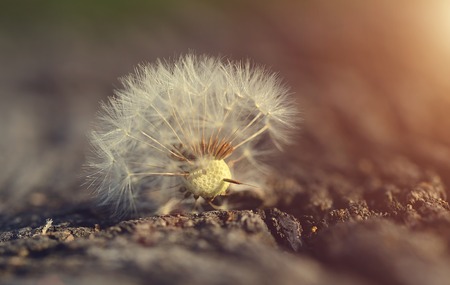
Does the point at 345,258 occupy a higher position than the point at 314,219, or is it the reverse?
the point at 314,219

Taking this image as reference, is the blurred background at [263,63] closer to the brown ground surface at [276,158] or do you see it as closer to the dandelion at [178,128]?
the brown ground surface at [276,158]

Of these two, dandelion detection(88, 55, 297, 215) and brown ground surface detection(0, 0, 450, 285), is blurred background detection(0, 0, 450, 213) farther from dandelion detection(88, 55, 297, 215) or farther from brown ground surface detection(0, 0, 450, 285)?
dandelion detection(88, 55, 297, 215)

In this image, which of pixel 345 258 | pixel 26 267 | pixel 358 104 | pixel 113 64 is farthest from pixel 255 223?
pixel 113 64

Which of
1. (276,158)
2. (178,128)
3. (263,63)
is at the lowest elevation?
(178,128)

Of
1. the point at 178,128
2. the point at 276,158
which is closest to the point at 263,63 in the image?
the point at 276,158

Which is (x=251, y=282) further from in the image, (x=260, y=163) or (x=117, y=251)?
(x=260, y=163)

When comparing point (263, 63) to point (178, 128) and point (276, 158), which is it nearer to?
point (276, 158)
